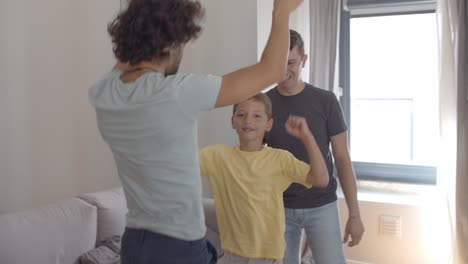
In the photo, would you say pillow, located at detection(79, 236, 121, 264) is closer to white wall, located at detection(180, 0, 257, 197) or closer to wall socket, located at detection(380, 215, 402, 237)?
white wall, located at detection(180, 0, 257, 197)

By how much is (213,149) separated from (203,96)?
706 millimetres

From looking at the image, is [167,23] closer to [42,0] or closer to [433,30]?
[42,0]

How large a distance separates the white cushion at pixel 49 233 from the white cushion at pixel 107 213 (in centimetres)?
5

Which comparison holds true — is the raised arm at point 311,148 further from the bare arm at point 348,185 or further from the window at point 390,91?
the window at point 390,91

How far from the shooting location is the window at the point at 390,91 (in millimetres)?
3301

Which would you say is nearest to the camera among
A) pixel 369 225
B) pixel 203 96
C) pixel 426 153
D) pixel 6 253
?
pixel 203 96

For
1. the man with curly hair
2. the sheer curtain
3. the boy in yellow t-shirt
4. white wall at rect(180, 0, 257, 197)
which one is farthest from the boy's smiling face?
A: the sheer curtain

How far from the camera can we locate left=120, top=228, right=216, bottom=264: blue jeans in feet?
3.27

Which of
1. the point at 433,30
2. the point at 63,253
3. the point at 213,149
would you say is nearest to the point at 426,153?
the point at 433,30

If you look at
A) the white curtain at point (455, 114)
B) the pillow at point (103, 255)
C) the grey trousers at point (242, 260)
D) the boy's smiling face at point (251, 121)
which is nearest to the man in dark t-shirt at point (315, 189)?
the boy's smiling face at point (251, 121)

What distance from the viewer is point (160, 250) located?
39.3 inches

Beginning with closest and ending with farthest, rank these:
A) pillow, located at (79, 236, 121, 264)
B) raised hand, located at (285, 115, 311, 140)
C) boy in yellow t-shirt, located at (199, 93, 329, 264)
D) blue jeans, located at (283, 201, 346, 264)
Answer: raised hand, located at (285, 115, 311, 140) → boy in yellow t-shirt, located at (199, 93, 329, 264) → blue jeans, located at (283, 201, 346, 264) → pillow, located at (79, 236, 121, 264)

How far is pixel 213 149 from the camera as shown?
1671 mm

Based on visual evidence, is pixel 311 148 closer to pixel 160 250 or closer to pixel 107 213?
pixel 160 250
